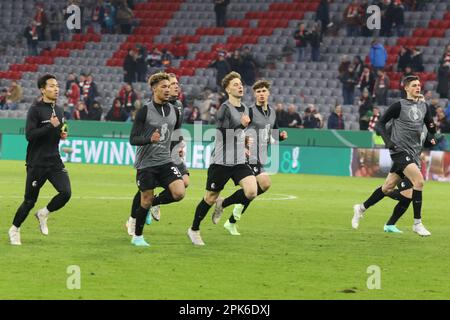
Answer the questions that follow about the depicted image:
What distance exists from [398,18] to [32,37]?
16.5 m

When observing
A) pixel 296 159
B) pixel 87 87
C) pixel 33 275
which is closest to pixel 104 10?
pixel 87 87

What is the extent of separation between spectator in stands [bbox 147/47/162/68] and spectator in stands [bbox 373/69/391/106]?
1020 centimetres

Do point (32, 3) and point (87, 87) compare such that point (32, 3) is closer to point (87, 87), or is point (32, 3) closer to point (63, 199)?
point (87, 87)

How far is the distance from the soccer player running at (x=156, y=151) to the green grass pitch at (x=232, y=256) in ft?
2.23

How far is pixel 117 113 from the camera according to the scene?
1609 inches

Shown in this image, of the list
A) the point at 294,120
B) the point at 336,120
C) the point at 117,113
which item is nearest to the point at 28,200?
the point at 294,120

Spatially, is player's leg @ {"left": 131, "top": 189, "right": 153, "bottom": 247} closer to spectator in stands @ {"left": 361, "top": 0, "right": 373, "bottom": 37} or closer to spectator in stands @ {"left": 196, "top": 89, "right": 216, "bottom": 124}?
spectator in stands @ {"left": 196, "top": 89, "right": 216, "bottom": 124}

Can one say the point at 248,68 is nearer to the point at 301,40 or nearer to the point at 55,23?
the point at 301,40

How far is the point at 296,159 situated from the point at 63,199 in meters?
21.2

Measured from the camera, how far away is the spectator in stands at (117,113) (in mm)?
40812

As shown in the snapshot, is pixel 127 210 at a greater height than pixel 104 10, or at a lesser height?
lesser

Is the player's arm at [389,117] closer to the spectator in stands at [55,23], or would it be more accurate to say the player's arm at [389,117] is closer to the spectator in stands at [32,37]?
the spectator in stands at [32,37]

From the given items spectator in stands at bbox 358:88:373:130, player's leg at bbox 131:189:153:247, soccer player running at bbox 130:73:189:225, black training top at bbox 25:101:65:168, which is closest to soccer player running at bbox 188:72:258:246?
soccer player running at bbox 130:73:189:225

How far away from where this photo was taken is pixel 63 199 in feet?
51.1
